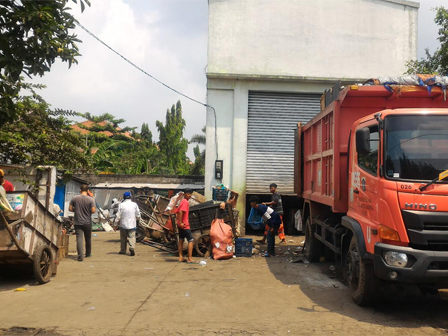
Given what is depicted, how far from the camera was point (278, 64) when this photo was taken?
47.3 feet

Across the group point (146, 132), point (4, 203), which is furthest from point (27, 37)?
point (146, 132)

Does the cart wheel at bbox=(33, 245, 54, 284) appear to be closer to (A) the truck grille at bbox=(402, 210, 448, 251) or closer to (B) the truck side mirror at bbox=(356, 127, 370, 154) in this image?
(B) the truck side mirror at bbox=(356, 127, 370, 154)

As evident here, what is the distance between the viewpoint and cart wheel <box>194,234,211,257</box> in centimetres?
968

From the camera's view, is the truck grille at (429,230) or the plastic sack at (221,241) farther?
the plastic sack at (221,241)

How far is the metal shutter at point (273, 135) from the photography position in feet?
47.2

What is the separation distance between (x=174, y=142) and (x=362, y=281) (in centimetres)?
3430

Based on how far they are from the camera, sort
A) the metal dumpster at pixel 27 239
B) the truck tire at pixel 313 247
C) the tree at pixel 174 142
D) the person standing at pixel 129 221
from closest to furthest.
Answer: the metal dumpster at pixel 27 239, the truck tire at pixel 313 247, the person standing at pixel 129 221, the tree at pixel 174 142

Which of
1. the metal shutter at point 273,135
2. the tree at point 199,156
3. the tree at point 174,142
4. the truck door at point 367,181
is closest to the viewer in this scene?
the truck door at point 367,181

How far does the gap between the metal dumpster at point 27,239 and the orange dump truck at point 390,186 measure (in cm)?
482

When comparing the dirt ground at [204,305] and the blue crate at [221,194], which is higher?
the blue crate at [221,194]

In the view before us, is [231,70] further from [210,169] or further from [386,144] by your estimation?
[386,144]

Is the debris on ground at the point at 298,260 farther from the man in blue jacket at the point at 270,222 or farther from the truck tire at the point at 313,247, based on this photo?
the man in blue jacket at the point at 270,222

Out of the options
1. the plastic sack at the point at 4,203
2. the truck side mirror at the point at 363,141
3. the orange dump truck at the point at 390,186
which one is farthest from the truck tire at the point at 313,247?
the plastic sack at the point at 4,203

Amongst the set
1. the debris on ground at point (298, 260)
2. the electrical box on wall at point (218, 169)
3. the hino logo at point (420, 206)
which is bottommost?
the debris on ground at point (298, 260)
